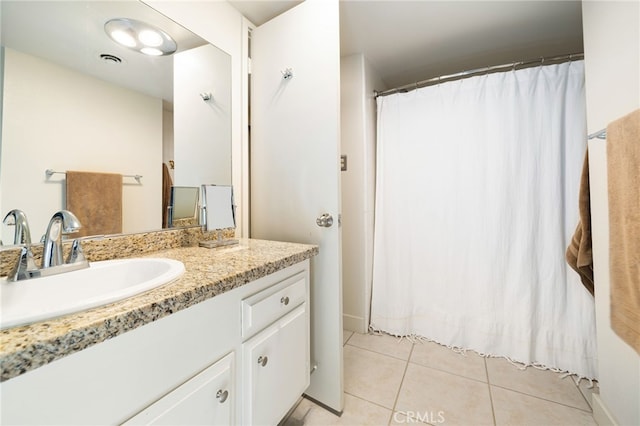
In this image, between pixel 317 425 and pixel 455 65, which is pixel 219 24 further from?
pixel 317 425

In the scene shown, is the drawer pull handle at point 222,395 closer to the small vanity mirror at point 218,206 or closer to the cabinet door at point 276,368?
the cabinet door at point 276,368

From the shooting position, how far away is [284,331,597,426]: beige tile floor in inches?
45.1

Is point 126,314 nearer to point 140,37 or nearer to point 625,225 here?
point 140,37

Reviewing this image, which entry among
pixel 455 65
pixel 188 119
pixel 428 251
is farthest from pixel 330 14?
pixel 428 251

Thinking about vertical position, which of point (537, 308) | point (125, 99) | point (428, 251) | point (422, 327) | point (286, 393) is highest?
point (125, 99)

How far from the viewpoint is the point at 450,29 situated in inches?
60.6

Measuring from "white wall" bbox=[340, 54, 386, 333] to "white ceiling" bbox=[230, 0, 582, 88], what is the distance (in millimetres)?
196

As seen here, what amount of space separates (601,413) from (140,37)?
2.60 m

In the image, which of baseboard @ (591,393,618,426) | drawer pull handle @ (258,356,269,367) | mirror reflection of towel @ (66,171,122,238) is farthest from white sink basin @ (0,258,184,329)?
baseboard @ (591,393,618,426)

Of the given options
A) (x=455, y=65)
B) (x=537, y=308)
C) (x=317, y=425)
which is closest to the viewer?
(x=317, y=425)

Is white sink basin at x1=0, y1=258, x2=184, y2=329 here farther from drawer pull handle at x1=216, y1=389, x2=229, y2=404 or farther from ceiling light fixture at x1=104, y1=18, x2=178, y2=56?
ceiling light fixture at x1=104, y1=18, x2=178, y2=56

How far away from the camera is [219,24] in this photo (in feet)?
4.21

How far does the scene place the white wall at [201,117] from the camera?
1.12m

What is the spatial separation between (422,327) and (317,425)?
1.04 m
